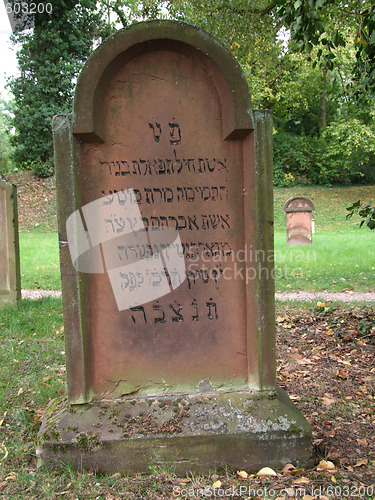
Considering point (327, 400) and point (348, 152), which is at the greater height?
point (348, 152)

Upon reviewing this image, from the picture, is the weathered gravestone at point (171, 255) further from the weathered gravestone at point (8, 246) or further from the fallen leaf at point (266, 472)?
the weathered gravestone at point (8, 246)

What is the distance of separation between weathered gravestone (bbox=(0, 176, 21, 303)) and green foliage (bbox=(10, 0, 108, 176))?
14.3 metres

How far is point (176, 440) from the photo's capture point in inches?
95.0

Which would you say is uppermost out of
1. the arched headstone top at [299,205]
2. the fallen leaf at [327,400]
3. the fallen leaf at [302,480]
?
the arched headstone top at [299,205]

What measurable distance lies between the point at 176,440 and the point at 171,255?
43.5 inches

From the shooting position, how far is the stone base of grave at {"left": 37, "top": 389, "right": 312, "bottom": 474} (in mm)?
2393

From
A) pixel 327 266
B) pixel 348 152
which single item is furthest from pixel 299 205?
pixel 348 152

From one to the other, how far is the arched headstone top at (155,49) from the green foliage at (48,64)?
18.1 metres

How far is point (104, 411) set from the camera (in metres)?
2.52

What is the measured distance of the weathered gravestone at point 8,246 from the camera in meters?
6.19

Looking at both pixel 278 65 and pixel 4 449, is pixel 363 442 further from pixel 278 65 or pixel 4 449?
pixel 278 65

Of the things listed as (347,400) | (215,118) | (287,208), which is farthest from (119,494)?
(287,208)

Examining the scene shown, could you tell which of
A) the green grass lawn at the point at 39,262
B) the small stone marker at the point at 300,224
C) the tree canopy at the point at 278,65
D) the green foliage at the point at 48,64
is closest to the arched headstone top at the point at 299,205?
the small stone marker at the point at 300,224

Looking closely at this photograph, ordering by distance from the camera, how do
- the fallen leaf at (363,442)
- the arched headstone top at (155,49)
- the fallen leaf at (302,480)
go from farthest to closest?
the fallen leaf at (363,442) → the arched headstone top at (155,49) → the fallen leaf at (302,480)
